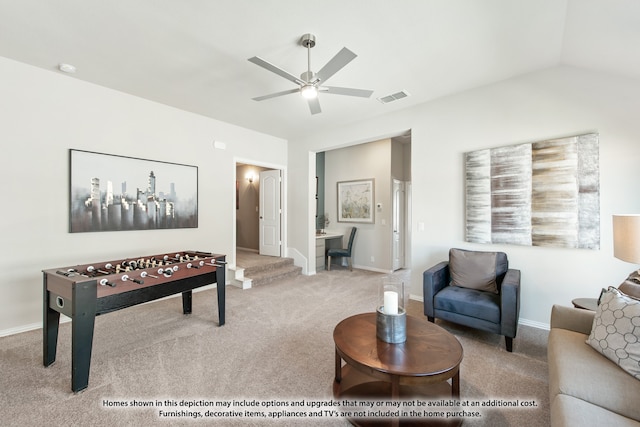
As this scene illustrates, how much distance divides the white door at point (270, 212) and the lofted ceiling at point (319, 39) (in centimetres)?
269

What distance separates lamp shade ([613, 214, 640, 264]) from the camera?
71.8 inches

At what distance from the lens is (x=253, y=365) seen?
234 centimetres

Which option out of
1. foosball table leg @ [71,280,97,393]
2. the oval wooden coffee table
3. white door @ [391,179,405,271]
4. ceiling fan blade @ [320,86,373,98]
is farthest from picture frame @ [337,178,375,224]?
foosball table leg @ [71,280,97,393]

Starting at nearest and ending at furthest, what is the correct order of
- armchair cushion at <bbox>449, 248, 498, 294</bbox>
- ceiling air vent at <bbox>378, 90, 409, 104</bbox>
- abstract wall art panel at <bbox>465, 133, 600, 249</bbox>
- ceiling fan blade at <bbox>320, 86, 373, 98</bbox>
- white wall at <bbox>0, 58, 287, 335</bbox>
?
1. ceiling fan blade at <bbox>320, 86, 373, 98</bbox>
2. abstract wall art panel at <bbox>465, 133, 600, 249</bbox>
3. white wall at <bbox>0, 58, 287, 335</bbox>
4. armchair cushion at <bbox>449, 248, 498, 294</bbox>
5. ceiling air vent at <bbox>378, 90, 409, 104</bbox>

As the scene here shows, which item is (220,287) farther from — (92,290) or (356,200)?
(356,200)

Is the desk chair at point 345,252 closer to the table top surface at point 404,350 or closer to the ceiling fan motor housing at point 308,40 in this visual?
the table top surface at point 404,350


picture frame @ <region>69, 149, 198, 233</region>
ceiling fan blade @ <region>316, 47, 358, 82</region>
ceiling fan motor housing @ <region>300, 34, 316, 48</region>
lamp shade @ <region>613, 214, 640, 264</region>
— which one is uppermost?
ceiling fan motor housing @ <region>300, 34, 316, 48</region>

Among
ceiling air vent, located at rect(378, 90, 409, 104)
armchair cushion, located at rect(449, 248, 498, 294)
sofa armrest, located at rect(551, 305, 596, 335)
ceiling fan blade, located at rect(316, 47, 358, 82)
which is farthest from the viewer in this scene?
ceiling air vent, located at rect(378, 90, 409, 104)

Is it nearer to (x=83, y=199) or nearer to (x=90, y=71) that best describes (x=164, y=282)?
(x=83, y=199)

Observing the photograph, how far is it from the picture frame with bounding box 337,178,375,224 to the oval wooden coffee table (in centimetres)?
418

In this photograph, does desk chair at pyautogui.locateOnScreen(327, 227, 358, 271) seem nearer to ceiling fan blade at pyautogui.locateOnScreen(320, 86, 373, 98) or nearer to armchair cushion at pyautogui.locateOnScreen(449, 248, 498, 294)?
armchair cushion at pyautogui.locateOnScreen(449, 248, 498, 294)

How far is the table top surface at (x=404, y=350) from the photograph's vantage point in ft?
5.02

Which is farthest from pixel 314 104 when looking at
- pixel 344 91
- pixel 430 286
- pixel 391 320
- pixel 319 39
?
pixel 430 286

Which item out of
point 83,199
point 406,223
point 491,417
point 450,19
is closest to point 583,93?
point 450,19
